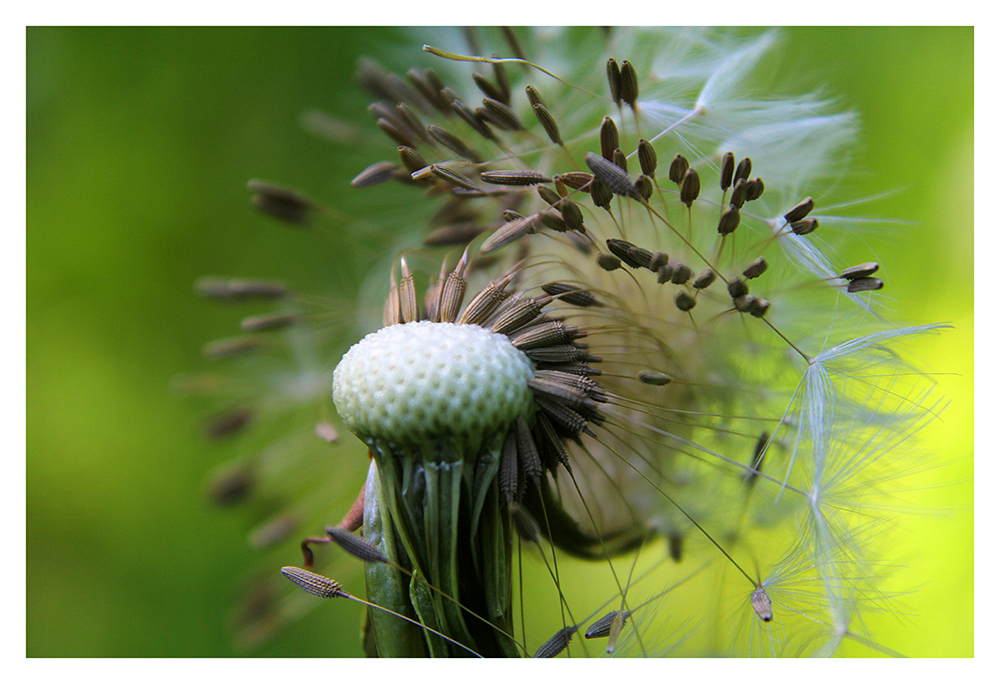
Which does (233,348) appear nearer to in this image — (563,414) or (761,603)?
(563,414)

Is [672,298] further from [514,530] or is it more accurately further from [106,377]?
[106,377]

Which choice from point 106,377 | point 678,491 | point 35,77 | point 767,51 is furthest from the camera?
point 106,377

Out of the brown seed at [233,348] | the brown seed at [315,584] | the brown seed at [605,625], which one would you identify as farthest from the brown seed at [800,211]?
the brown seed at [233,348]

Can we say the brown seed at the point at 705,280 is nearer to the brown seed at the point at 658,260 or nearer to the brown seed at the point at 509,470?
the brown seed at the point at 658,260

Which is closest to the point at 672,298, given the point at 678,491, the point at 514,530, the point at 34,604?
the point at 678,491

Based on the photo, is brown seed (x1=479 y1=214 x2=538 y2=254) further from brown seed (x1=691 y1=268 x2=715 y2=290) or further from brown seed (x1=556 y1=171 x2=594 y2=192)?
brown seed (x1=691 y1=268 x2=715 y2=290)
